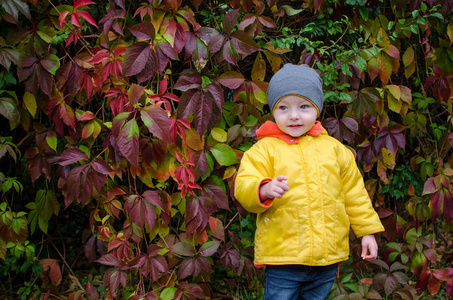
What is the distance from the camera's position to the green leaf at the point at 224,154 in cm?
199

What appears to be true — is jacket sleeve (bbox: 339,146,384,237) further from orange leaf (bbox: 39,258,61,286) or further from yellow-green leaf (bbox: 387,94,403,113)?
orange leaf (bbox: 39,258,61,286)

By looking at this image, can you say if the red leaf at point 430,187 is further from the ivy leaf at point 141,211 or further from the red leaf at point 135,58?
the red leaf at point 135,58

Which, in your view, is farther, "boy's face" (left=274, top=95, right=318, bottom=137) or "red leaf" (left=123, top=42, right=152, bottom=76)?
"red leaf" (left=123, top=42, right=152, bottom=76)

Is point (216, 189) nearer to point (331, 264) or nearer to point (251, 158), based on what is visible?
point (251, 158)

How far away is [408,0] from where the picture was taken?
216 centimetres

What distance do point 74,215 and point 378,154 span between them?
2132 mm

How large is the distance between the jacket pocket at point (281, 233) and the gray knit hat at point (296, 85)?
0.40 meters

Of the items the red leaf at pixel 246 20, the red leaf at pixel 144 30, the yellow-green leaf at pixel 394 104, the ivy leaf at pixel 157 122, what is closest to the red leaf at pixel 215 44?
the red leaf at pixel 246 20

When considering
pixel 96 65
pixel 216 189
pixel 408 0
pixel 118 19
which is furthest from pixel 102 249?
pixel 408 0

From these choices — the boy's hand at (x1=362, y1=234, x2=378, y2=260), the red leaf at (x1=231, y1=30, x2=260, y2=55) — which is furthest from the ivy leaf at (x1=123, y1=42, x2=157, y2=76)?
the boy's hand at (x1=362, y1=234, x2=378, y2=260)

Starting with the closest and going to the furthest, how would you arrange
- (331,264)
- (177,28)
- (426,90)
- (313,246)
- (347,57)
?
(313,246), (331,264), (177,28), (347,57), (426,90)

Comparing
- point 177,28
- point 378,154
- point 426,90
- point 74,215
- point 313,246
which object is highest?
point 177,28

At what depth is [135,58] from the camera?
1742mm

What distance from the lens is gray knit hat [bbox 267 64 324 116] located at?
1.59 m
